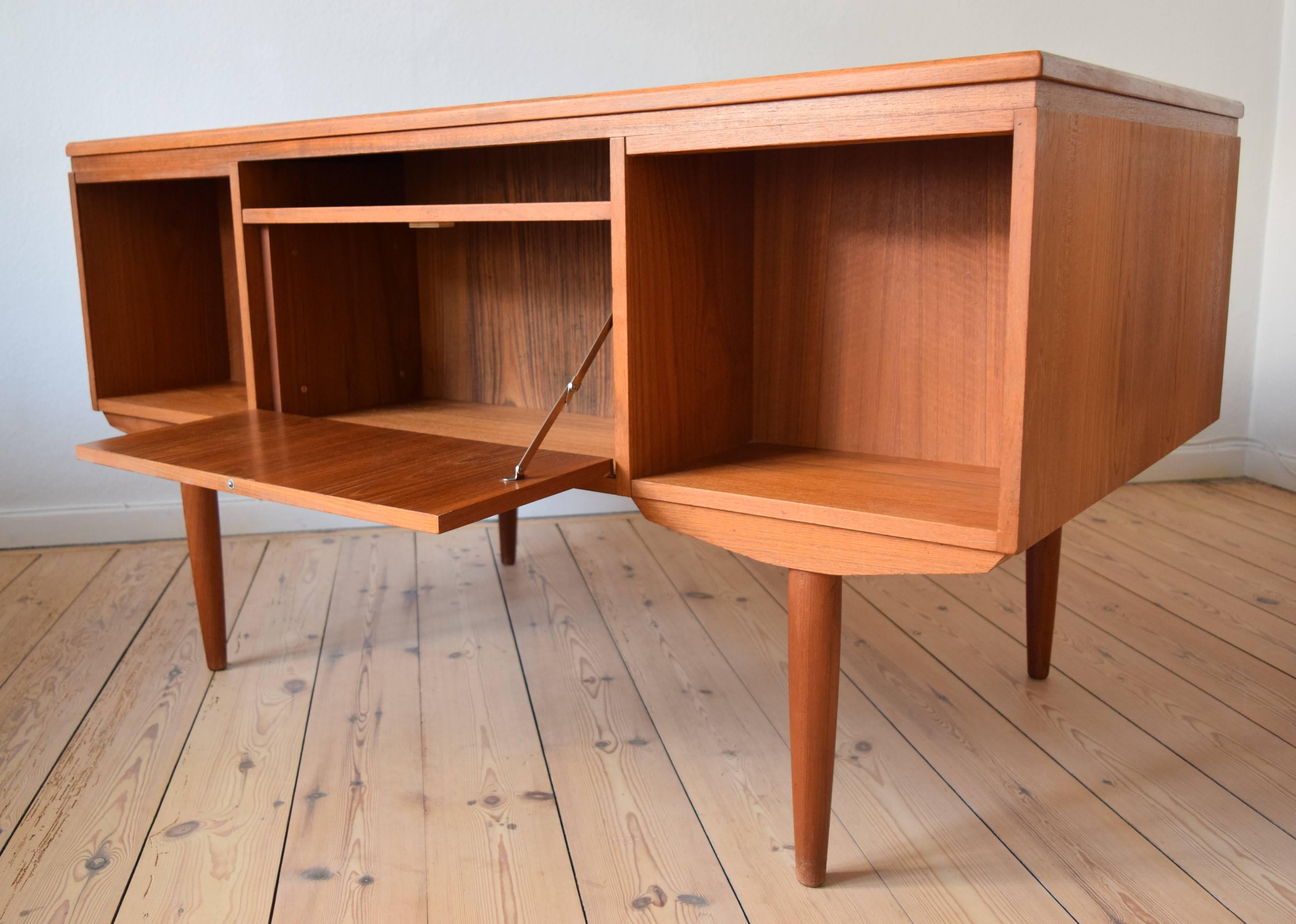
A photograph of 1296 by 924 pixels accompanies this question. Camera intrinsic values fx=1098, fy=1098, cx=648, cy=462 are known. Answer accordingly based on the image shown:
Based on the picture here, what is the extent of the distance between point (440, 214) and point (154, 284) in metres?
0.84

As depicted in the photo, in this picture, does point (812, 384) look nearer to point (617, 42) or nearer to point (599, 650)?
point (599, 650)

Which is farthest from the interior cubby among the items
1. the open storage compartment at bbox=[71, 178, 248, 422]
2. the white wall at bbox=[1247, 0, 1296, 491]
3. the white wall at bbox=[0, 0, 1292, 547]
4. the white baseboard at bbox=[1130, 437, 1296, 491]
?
the white wall at bbox=[1247, 0, 1296, 491]

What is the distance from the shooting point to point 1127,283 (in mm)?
1145

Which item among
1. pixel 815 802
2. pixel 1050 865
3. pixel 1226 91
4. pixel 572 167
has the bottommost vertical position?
pixel 1050 865

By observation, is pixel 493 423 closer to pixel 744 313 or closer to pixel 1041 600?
pixel 744 313

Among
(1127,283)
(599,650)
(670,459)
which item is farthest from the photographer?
(599,650)

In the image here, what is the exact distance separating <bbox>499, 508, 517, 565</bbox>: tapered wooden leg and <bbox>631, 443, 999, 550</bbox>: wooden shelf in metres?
0.96

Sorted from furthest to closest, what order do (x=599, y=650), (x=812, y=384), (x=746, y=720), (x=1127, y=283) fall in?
(x=599, y=650) < (x=746, y=720) < (x=812, y=384) < (x=1127, y=283)

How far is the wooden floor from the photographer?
3.94ft

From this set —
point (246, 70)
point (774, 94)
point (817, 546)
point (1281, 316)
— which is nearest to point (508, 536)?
point (246, 70)

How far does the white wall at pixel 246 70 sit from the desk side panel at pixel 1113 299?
126 cm

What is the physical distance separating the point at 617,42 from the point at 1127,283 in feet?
5.24

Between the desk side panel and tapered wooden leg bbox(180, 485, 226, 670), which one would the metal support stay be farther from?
tapered wooden leg bbox(180, 485, 226, 670)

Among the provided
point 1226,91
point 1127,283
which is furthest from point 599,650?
point 1226,91
